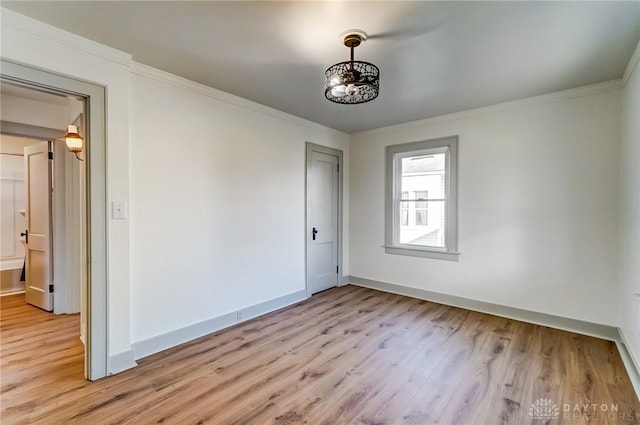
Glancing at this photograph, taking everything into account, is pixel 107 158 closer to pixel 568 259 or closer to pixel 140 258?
pixel 140 258

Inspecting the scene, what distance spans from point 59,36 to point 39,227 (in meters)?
3.05

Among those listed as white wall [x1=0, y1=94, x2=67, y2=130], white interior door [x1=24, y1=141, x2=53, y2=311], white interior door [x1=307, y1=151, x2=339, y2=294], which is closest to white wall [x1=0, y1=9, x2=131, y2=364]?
white wall [x1=0, y1=94, x2=67, y2=130]

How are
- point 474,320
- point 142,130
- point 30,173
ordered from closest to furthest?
point 142,130
point 474,320
point 30,173

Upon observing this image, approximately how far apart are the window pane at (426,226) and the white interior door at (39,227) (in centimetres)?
494

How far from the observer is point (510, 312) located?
3.63m

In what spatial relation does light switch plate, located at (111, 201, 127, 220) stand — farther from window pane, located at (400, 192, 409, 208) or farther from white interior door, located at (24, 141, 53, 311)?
window pane, located at (400, 192, 409, 208)

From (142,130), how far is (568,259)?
458 centimetres

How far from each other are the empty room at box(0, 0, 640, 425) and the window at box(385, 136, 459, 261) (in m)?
0.03

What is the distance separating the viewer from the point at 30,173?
163 inches

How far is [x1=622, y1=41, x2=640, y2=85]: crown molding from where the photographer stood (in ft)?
7.71

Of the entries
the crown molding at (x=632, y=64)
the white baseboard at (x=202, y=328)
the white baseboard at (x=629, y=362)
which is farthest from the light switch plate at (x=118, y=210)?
the crown molding at (x=632, y=64)

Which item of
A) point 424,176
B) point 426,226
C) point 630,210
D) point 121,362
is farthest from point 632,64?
point 121,362

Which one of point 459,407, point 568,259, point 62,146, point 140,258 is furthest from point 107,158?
point 568,259

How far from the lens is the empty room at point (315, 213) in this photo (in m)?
2.04
